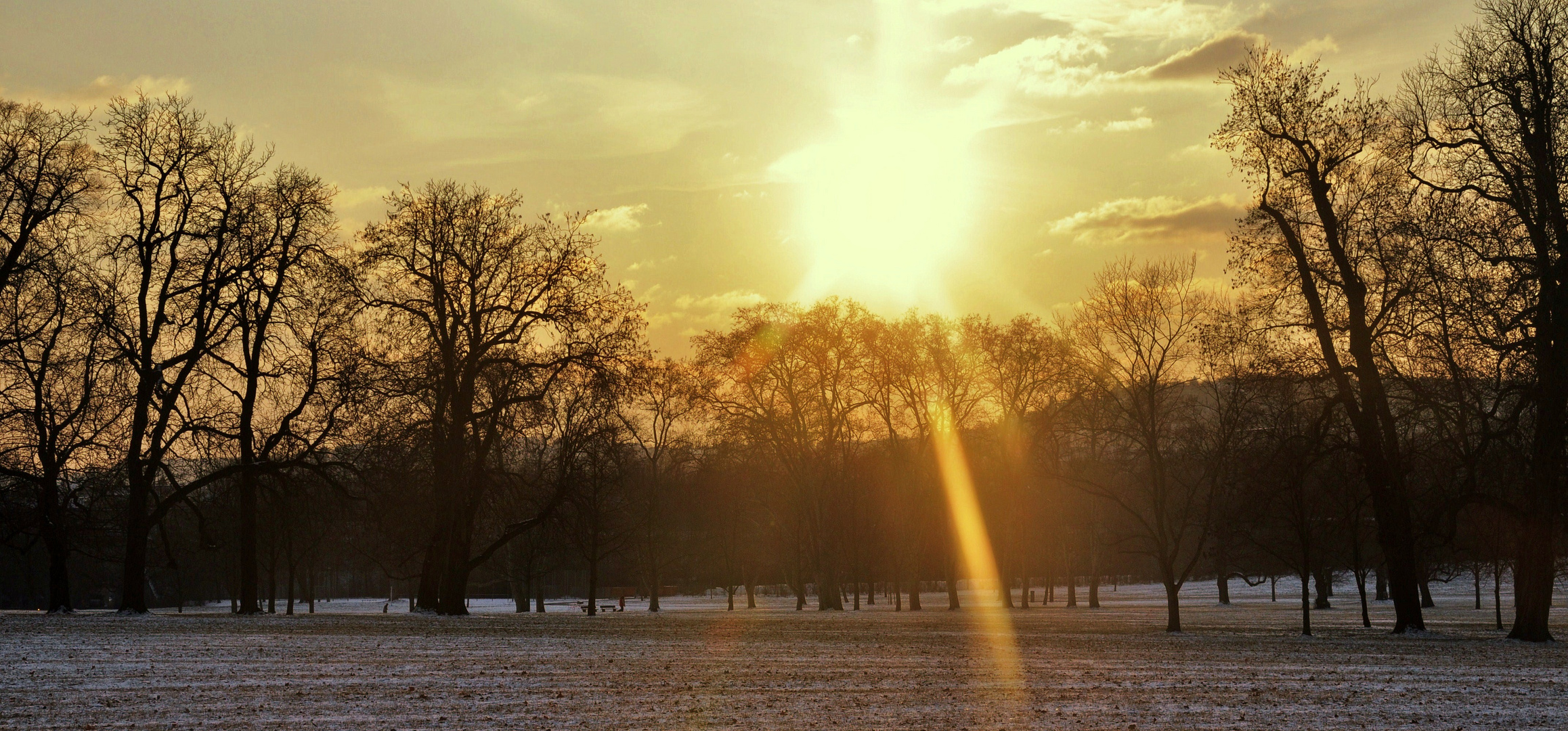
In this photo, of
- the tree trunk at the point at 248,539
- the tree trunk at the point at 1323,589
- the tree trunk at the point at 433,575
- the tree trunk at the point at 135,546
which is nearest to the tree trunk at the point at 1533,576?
the tree trunk at the point at 433,575

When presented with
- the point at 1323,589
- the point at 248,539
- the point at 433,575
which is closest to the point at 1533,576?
the point at 433,575

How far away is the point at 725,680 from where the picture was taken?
16.7 meters

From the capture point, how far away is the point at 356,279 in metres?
35.0

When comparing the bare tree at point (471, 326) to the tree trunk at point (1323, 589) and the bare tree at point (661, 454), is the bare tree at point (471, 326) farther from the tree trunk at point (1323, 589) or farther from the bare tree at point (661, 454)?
the tree trunk at point (1323, 589)

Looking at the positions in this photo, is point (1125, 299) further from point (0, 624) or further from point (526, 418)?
point (0, 624)

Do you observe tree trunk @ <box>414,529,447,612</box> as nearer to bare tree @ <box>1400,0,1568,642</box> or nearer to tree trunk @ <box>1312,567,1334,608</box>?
bare tree @ <box>1400,0,1568,642</box>

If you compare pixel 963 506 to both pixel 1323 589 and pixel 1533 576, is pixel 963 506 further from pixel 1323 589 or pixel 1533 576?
pixel 1533 576

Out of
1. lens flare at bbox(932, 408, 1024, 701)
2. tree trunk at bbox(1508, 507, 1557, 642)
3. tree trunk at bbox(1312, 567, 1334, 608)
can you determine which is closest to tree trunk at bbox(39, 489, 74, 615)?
lens flare at bbox(932, 408, 1024, 701)

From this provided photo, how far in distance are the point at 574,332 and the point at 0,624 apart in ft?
54.2

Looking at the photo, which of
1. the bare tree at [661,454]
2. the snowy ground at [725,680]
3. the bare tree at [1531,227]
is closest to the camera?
the snowy ground at [725,680]

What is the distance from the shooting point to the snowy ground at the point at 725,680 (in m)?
12.6

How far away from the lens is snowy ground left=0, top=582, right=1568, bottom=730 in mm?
12562

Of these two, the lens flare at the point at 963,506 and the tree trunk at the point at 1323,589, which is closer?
the lens flare at the point at 963,506

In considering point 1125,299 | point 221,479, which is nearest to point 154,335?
point 221,479
